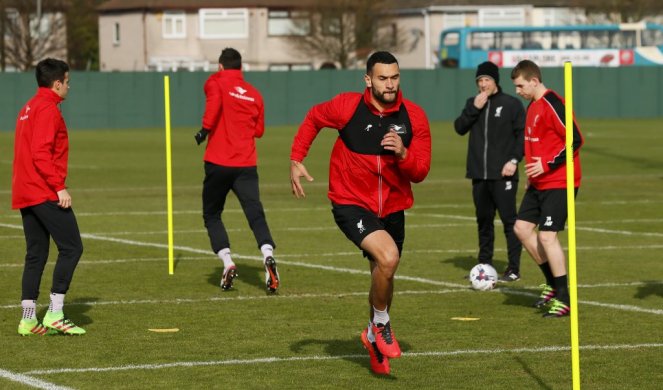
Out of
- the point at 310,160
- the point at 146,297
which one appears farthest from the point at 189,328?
the point at 310,160

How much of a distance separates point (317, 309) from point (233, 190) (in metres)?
2.02

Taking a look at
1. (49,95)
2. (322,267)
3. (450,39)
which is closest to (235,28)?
(450,39)

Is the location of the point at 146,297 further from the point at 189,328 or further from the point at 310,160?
the point at 310,160

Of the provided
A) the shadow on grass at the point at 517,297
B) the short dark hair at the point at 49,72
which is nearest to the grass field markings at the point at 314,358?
the shadow on grass at the point at 517,297

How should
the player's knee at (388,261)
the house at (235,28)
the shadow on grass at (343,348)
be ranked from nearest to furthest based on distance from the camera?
the player's knee at (388,261) < the shadow on grass at (343,348) < the house at (235,28)

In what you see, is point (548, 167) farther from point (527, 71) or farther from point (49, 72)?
point (49, 72)

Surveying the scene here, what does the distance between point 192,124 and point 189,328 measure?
48.7 meters

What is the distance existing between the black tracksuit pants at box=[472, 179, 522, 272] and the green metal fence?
42805 mm

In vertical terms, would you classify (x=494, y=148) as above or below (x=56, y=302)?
above

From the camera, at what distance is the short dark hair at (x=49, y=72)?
36.7 ft

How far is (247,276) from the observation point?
15.1 metres

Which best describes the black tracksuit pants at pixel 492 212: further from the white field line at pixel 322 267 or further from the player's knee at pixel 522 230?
the player's knee at pixel 522 230

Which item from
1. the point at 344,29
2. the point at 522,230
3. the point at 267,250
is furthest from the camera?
the point at 344,29

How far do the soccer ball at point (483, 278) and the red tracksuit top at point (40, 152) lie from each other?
14.6 ft
